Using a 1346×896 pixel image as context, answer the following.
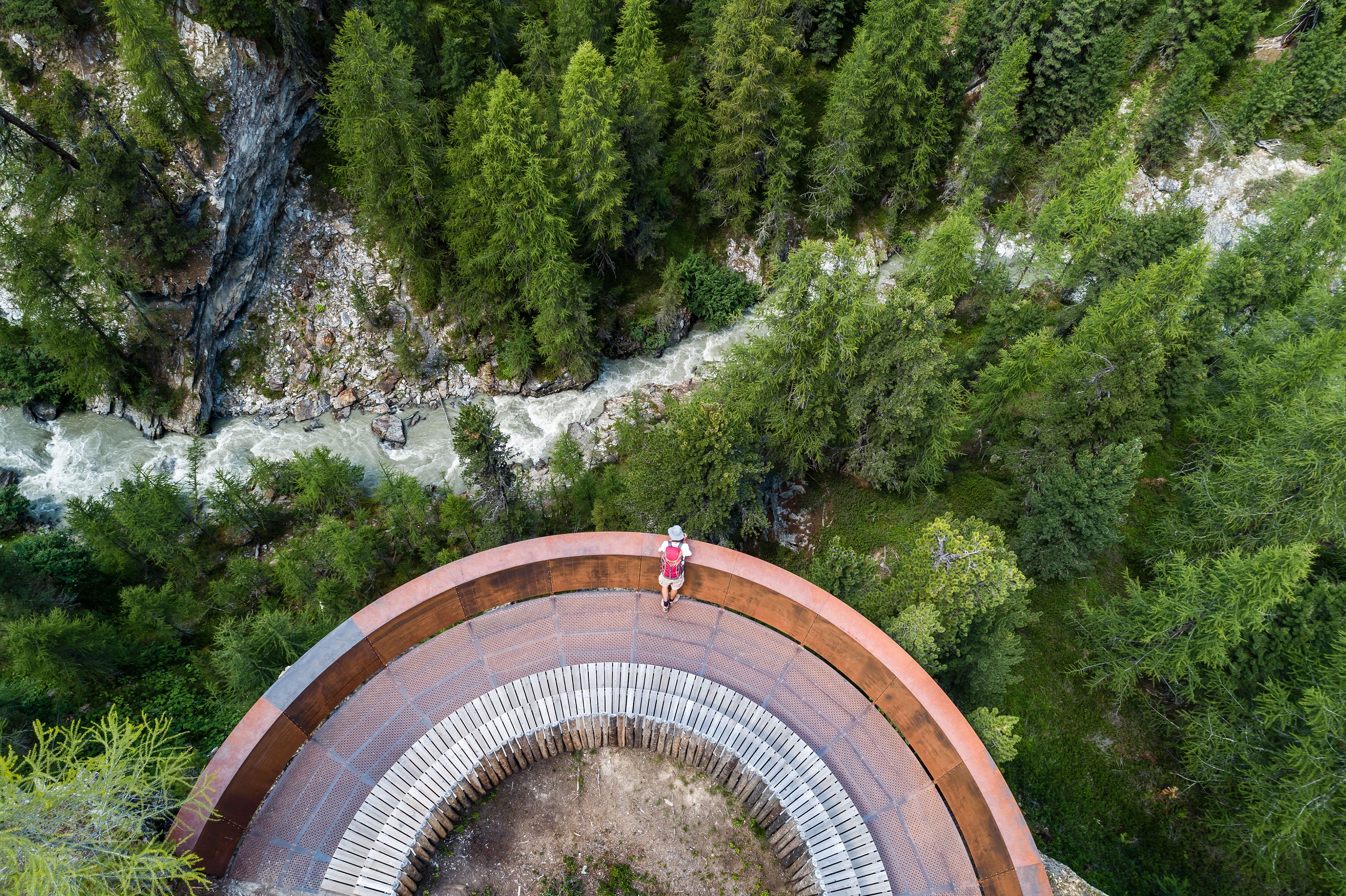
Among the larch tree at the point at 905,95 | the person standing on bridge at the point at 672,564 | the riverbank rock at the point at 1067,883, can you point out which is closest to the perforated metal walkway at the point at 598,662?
the person standing on bridge at the point at 672,564

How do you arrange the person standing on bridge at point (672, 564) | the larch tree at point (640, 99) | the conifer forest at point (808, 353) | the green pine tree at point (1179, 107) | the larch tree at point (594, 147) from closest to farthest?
the person standing on bridge at point (672, 564), the conifer forest at point (808, 353), the larch tree at point (594, 147), the larch tree at point (640, 99), the green pine tree at point (1179, 107)

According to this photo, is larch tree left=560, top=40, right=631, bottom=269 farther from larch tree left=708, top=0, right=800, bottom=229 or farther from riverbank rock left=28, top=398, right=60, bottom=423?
riverbank rock left=28, top=398, right=60, bottom=423

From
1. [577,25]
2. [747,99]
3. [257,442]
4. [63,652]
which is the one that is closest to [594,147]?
[747,99]

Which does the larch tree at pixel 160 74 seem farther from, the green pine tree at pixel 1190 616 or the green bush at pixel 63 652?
the green pine tree at pixel 1190 616

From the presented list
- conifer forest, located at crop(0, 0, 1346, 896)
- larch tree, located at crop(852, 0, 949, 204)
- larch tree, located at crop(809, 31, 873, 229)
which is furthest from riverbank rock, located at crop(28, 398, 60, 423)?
larch tree, located at crop(852, 0, 949, 204)

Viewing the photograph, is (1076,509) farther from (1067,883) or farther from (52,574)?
(52,574)
